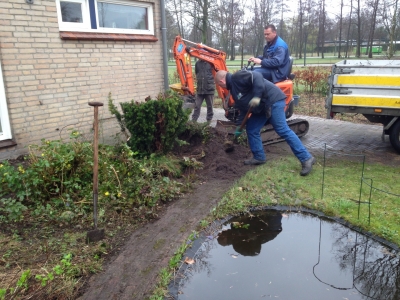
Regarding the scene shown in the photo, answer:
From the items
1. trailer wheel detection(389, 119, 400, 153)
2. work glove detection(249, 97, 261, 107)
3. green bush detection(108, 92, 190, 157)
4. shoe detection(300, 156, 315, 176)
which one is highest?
work glove detection(249, 97, 261, 107)

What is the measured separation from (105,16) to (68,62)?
1314 millimetres

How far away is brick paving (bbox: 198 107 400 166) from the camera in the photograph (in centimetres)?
729

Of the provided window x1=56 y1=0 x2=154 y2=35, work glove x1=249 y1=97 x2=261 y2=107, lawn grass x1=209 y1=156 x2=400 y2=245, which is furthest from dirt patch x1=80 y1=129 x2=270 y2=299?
window x1=56 y1=0 x2=154 y2=35

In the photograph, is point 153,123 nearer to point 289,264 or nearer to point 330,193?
point 330,193

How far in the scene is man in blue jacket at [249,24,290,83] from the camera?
7047 millimetres

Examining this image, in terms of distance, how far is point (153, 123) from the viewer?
5.88m

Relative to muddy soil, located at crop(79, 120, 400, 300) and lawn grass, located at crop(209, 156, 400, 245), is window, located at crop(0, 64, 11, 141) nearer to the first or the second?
muddy soil, located at crop(79, 120, 400, 300)

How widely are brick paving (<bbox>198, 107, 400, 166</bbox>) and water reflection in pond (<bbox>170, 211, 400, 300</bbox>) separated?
3.25 metres

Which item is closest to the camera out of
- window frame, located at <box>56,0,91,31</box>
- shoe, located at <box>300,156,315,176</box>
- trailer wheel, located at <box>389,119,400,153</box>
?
shoe, located at <box>300,156,315,176</box>

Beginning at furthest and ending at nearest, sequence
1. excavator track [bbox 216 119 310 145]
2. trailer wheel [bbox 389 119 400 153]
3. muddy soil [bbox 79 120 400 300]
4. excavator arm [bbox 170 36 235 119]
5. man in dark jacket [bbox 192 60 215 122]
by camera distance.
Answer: man in dark jacket [bbox 192 60 215 122] < excavator arm [bbox 170 36 235 119] < excavator track [bbox 216 119 310 145] < trailer wheel [bbox 389 119 400 153] < muddy soil [bbox 79 120 400 300]

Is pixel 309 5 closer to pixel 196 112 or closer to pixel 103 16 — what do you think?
pixel 196 112

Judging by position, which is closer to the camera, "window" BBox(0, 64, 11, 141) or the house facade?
"window" BBox(0, 64, 11, 141)

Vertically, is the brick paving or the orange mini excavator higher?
the orange mini excavator

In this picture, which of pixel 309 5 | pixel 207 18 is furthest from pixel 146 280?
pixel 309 5
